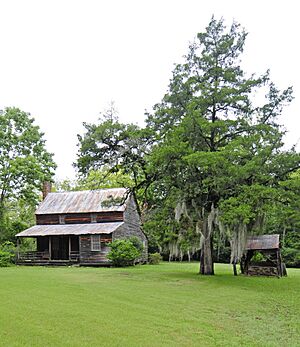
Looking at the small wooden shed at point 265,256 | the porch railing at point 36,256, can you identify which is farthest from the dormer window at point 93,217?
the small wooden shed at point 265,256

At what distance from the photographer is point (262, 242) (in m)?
20.7

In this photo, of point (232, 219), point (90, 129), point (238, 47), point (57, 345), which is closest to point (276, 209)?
point (232, 219)

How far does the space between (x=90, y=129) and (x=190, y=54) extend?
617 cm

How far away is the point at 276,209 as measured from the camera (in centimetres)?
1677

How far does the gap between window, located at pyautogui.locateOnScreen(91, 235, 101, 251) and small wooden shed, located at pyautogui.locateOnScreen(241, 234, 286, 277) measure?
11.7m

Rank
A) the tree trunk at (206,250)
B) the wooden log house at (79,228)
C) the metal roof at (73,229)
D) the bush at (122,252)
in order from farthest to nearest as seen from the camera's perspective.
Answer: the wooden log house at (79,228), the metal roof at (73,229), the bush at (122,252), the tree trunk at (206,250)

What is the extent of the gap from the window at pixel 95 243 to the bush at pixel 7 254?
19.6 ft

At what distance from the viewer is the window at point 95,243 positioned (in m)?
29.5

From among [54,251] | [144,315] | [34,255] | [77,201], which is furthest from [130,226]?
[144,315]

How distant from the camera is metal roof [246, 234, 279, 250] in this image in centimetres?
2026

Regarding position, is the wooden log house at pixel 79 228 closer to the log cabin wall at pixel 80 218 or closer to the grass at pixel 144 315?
the log cabin wall at pixel 80 218

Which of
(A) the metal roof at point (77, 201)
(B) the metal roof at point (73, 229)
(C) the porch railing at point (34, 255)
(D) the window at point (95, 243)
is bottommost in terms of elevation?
(C) the porch railing at point (34, 255)

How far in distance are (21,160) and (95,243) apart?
10749mm

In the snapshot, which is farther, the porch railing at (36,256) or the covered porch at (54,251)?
the porch railing at (36,256)
